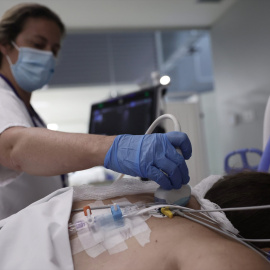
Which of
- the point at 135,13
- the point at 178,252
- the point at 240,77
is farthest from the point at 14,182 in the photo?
the point at 240,77

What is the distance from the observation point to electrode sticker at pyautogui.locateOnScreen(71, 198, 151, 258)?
70 cm

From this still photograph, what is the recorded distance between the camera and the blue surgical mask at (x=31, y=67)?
1608 mm

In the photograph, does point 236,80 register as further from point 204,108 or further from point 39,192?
point 39,192

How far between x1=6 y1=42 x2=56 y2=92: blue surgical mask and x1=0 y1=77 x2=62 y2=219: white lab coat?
182 millimetres

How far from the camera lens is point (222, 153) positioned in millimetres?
3998

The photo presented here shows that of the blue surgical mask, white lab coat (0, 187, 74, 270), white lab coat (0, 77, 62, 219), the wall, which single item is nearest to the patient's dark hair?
white lab coat (0, 187, 74, 270)

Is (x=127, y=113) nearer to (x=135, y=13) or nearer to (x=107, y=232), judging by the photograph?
(x=107, y=232)

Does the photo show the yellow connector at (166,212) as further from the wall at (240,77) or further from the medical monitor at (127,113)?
the wall at (240,77)

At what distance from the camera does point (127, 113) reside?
1862mm

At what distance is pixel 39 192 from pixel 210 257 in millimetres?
999

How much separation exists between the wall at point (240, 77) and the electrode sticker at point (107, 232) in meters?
2.27

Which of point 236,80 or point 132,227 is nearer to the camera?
point 132,227

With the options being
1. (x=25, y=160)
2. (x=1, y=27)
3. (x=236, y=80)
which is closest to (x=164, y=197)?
(x=25, y=160)

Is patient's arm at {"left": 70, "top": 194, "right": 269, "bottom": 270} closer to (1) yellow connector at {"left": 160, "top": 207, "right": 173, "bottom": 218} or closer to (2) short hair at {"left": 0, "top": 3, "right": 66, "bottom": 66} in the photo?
(1) yellow connector at {"left": 160, "top": 207, "right": 173, "bottom": 218}
